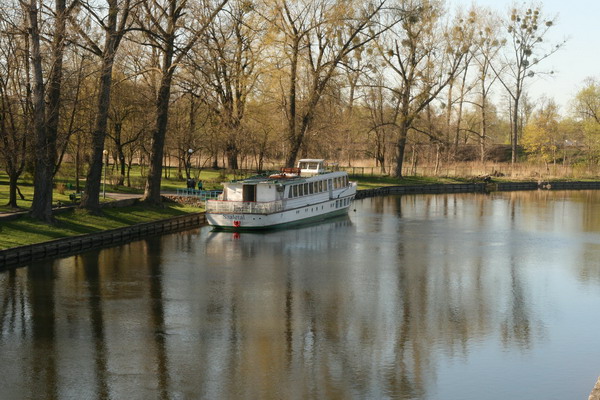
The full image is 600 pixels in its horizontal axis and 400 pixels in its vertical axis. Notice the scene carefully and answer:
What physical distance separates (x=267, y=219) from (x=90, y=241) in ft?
42.6

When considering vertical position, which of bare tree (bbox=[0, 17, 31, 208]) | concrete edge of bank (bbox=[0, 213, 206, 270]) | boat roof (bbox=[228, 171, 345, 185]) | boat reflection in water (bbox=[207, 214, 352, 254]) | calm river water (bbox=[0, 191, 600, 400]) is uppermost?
bare tree (bbox=[0, 17, 31, 208])

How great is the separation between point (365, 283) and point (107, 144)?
126ft

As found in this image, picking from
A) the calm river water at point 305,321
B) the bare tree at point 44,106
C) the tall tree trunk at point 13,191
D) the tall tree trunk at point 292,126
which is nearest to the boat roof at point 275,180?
the calm river water at point 305,321

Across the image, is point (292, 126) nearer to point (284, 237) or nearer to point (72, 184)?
point (72, 184)

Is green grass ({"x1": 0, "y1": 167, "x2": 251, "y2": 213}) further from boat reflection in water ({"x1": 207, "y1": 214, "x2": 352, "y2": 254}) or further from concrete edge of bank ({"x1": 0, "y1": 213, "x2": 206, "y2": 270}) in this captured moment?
boat reflection in water ({"x1": 207, "y1": 214, "x2": 352, "y2": 254})

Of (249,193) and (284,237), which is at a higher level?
(249,193)

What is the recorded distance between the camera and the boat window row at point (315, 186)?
52344mm

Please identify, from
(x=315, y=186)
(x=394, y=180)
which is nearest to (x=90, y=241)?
(x=315, y=186)

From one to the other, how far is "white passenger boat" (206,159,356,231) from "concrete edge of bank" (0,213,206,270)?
239 cm

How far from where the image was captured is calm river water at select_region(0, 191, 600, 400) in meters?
19.5

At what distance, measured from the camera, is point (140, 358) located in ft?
69.2

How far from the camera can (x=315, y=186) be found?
5575 centimetres

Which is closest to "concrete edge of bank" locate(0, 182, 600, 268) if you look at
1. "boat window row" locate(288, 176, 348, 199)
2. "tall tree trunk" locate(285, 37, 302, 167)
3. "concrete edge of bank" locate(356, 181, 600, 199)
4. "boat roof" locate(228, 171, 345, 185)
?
"boat roof" locate(228, 171, 345, 185)

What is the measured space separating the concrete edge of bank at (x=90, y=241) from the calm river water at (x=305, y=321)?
3.30ft
